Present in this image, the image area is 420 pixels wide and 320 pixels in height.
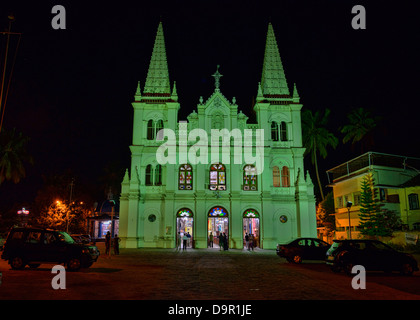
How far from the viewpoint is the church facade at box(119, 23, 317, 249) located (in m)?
35.3

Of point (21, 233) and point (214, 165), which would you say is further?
point (214, 165)

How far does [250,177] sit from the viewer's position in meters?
37.0

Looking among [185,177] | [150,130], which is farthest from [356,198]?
[150,130]

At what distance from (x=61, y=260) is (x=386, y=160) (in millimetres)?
34428

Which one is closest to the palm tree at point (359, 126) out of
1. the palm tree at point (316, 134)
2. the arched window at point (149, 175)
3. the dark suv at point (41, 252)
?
the palm tree at point (316, 134)

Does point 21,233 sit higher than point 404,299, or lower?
higher

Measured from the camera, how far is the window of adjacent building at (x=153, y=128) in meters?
38.6

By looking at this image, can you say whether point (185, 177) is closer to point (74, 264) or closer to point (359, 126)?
point (74, 264)

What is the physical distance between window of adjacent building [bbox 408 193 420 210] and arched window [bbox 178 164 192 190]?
22.1 m

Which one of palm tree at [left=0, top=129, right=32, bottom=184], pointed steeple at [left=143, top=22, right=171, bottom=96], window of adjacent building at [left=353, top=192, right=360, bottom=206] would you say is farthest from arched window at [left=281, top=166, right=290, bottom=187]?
palm tree at [left=0, top=129, right=32, bottom=184]

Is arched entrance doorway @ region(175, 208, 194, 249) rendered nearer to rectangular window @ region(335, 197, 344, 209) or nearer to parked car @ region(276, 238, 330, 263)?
parked car @ region(276, 238, 330, 263)

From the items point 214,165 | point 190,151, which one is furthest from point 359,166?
point 190,151

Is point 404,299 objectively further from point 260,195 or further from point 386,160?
point 386,160
